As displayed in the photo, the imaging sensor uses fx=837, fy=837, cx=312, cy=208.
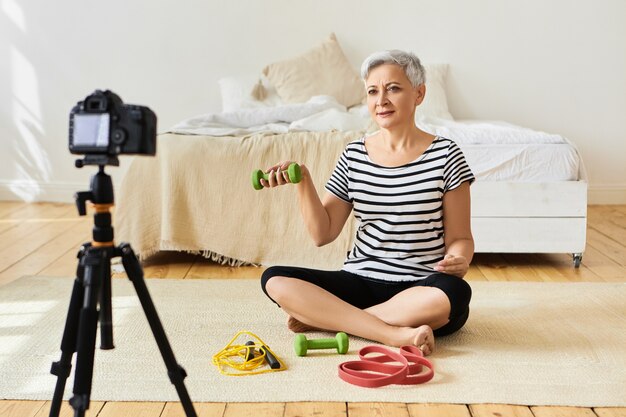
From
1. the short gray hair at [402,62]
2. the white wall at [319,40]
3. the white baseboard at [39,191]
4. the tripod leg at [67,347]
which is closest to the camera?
the tripod leg at [67,347]

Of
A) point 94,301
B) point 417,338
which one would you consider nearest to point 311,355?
point 417,338

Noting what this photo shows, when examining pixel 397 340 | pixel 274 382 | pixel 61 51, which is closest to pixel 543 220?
pixel 397 340

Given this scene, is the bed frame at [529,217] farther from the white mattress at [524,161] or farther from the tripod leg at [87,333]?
the tripod leg at [87,333]

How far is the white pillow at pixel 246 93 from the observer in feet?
15.6

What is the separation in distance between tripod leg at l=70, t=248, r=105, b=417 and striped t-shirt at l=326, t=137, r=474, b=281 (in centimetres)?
116

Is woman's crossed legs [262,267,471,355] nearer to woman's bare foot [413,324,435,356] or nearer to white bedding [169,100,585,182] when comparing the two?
woman's bare foot [413,324,435,356]

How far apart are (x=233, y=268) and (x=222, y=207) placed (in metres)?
0.25

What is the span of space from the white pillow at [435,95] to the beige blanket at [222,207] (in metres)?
1.44

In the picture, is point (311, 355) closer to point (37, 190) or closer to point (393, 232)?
point (393, 232)

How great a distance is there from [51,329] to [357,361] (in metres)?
0.96

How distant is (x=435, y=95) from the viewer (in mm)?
4801

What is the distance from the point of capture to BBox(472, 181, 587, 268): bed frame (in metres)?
3.37

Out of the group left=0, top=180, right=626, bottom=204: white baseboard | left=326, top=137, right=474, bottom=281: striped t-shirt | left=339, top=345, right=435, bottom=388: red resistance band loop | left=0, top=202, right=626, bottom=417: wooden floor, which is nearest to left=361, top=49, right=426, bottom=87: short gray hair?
left=326, top=137, right=474, bottom=281: striped t-shirt

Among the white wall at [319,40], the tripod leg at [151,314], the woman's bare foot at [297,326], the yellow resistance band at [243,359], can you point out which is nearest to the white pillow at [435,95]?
the white wall at [319,40]
